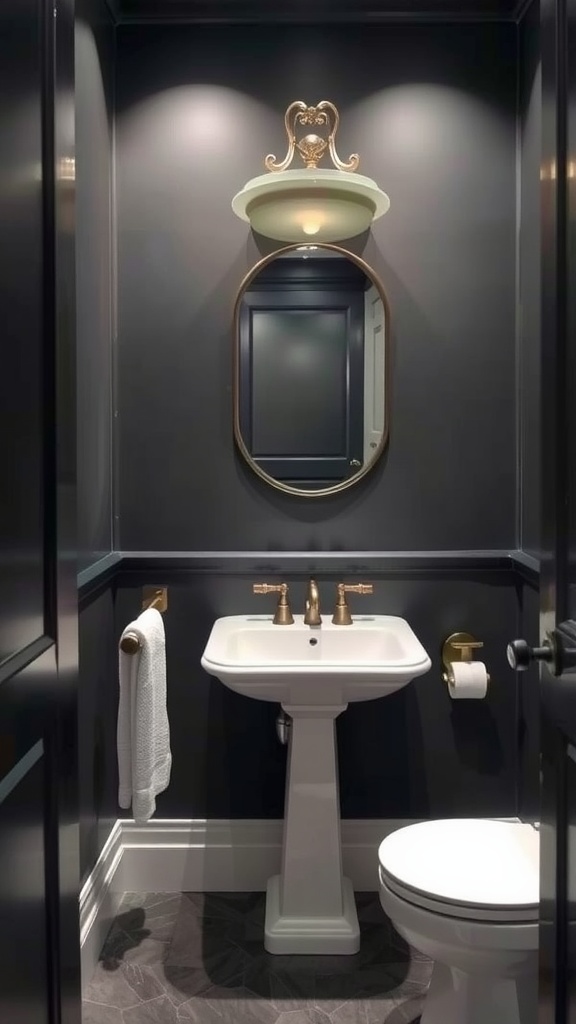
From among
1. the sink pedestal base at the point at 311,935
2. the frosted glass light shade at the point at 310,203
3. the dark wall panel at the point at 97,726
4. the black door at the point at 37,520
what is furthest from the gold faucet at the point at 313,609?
the black door at the point at 37,520

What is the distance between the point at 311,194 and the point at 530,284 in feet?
2.19

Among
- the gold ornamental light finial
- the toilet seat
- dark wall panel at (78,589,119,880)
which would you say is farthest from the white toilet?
the gold ornamental light finial

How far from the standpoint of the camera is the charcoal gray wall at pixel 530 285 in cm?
235

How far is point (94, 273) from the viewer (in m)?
2.28

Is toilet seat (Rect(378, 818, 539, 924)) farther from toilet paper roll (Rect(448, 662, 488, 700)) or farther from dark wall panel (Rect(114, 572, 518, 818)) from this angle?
dark wall panel (Rect(114, 572, 518, 818))

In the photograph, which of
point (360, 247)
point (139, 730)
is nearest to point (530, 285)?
point (360, 247)

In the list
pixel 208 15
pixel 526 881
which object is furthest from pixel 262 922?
pixel 208 15

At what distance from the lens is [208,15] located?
2.46 m

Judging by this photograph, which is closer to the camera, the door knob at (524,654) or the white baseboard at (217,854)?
the door knob at (524,654)

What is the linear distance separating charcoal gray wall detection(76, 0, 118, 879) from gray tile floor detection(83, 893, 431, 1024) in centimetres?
27

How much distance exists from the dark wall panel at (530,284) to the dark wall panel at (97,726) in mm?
1215

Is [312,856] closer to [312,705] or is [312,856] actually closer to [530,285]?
[312,705]

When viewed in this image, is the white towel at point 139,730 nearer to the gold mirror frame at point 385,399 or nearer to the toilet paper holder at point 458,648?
the gold mirror frame at point 385,399

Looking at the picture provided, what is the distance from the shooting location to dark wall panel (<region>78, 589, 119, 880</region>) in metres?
2.13
